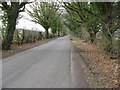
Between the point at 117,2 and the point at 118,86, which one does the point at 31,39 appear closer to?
the point at 117,2

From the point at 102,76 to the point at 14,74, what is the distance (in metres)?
3.99

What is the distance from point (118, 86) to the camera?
18.0 ft

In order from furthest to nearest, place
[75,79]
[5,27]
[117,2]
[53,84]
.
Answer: [5,27], [117,2], [75,79], [53,84]

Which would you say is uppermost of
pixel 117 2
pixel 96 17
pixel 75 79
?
pixel 117 2

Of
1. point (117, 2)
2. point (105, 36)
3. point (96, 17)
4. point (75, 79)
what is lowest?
point (75, 79)

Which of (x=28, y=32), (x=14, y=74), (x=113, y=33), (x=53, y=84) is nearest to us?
(x=53, y=84)

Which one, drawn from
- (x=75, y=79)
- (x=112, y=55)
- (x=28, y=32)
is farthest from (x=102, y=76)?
(x=28, y=32)

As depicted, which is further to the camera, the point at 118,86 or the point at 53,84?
the point at 53,84

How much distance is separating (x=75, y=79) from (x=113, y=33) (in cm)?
720

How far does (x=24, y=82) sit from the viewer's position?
242 inches

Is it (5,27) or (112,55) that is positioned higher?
(5,27)

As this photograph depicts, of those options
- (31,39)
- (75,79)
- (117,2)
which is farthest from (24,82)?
(31,39)

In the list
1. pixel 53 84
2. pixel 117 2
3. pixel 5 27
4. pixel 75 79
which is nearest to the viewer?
pixel 53 84

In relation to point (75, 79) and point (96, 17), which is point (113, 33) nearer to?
point (96, 17)
